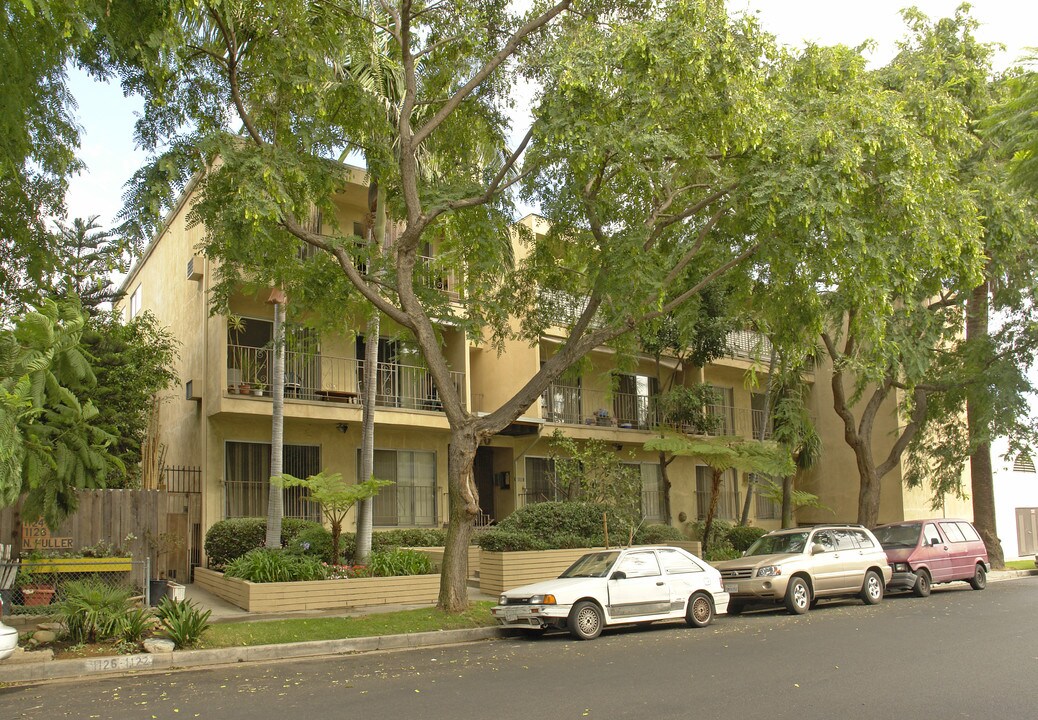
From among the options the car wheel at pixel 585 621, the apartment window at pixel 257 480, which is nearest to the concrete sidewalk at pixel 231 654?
the car wheel at pixel 585 621

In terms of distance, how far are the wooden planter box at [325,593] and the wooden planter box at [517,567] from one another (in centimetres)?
148

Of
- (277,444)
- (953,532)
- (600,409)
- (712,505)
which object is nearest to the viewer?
(277,444)

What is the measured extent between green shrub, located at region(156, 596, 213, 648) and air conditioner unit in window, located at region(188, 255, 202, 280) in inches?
441

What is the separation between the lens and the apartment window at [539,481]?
25.8m

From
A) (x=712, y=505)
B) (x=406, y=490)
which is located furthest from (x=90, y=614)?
(x=712, y=505)

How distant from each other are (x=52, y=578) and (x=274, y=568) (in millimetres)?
→ 3540

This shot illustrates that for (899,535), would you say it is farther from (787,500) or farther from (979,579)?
(787,500)

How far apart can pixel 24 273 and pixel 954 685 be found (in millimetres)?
13938

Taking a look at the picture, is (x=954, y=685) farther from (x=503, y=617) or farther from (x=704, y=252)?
(x=704, y=252)

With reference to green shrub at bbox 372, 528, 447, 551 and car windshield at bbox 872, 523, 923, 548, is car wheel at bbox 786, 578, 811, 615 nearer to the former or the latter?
car windshield at bbox 872, 523, 923, 548

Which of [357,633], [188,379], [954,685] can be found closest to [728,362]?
[188,379]

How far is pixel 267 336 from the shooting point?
21781 mm

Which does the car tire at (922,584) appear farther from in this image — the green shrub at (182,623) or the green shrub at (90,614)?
the green shrub at (90,614)

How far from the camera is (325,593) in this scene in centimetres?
1580
